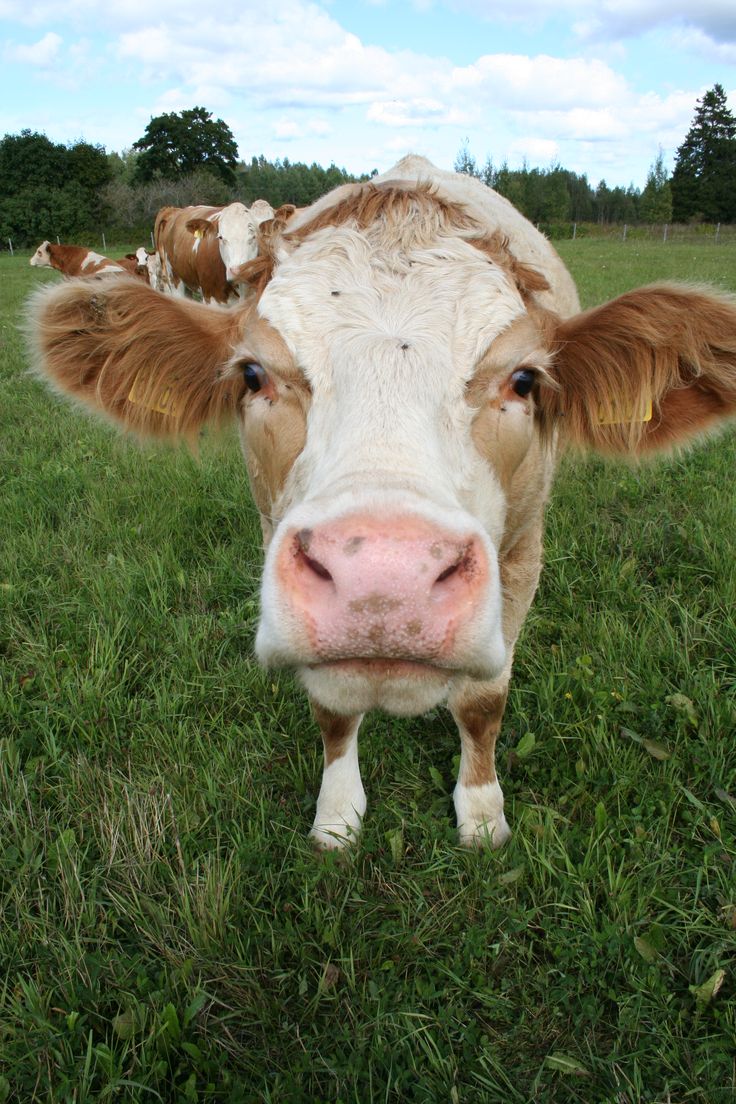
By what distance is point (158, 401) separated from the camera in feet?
9.29

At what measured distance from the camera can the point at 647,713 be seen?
2844 mm

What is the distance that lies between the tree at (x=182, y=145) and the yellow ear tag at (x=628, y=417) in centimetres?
6662

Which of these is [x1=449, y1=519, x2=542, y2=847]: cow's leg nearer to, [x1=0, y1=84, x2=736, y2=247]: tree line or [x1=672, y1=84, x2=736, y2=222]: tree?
[x1=0, y1=84, x2=736, y2=247]: tree line

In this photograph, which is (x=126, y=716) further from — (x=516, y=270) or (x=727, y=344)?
(x=727, y=344)

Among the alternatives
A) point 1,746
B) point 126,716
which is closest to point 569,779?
point 126,716

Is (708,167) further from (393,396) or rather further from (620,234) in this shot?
(393,396)

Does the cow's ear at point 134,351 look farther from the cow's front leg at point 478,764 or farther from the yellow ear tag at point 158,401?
the cow's front leg at point 478,764

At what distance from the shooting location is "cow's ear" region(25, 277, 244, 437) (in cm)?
255

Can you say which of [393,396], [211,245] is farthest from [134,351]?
[211,245]

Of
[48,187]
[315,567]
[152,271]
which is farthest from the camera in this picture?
[48,187]

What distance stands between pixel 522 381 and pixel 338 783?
60.0 inches

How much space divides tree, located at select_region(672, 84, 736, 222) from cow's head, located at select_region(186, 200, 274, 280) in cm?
6479

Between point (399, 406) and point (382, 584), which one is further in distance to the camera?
point (399, 406)

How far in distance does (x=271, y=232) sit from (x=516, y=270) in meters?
0.91
